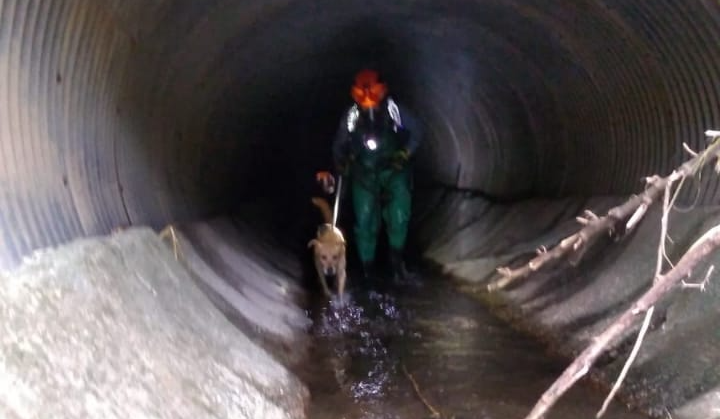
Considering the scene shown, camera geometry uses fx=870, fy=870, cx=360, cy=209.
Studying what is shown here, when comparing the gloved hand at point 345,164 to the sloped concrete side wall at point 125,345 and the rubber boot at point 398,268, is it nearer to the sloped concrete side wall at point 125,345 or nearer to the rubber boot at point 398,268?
the rubber boot at point 398,268

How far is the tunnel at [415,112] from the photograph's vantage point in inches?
172

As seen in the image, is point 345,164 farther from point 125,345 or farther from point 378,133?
point 125,345

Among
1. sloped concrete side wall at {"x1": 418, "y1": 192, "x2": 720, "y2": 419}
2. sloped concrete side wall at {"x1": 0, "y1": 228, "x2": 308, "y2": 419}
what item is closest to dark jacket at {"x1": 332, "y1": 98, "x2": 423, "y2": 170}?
sloped concrete side wall at {"x1": 418, "y1": 192, "x2": 720, "y2": 419}

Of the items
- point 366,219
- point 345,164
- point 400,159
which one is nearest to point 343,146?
point 345,164

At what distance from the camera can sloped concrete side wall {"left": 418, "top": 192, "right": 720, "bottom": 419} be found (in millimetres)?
4477

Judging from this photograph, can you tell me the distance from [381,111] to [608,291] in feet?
11.7

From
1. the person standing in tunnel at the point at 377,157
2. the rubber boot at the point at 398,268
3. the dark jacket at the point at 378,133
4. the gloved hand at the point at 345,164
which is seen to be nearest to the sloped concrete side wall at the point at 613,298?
the rubber boot at the point at 398,268

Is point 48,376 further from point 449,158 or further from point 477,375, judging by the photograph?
point 449,158

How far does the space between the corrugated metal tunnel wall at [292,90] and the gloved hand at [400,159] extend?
4.70 ft

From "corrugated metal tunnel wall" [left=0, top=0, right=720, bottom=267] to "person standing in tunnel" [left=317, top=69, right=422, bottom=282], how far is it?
3.29 feet

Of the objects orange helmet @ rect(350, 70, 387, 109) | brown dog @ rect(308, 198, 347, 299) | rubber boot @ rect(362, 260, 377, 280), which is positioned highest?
orange helmet @ rect(350, 70, 387, 109)

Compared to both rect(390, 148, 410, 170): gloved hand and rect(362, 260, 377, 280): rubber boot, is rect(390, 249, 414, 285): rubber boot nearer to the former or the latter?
rect(362, 260, 377, 280): rubber boot

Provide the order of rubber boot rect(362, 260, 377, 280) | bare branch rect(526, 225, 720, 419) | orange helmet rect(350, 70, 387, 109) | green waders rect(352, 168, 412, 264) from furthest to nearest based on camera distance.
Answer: rubber boot rect(362, 260, 377, 280), green waders rect(352, 168, 412, 264), orange helmet rect(350, 70, 387, 109), bare branch rect(526, 225, 720, 419)

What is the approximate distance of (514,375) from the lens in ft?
17.8
